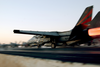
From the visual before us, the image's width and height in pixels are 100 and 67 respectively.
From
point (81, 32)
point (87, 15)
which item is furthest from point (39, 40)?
point (87, 15)

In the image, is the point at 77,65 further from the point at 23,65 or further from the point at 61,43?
the point at 61,43

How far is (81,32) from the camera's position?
22.6 m

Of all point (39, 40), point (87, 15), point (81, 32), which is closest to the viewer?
point (81, 32)

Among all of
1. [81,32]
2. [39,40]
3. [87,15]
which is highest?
[87,15]

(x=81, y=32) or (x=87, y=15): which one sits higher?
(x=87, y=15)

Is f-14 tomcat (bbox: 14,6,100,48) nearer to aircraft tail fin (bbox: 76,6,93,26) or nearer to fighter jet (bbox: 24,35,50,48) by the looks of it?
aircraft tail fin (bbox: 76,6,93,26)

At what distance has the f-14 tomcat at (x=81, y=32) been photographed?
1819 cm

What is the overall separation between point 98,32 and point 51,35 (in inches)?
611

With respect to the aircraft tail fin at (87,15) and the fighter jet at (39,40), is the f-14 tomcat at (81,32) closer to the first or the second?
the aircraft tail fin at (87,15)

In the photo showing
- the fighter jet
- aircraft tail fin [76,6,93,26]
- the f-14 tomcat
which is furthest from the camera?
the fighter jet

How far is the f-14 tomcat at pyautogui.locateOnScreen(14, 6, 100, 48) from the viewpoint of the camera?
18188 millimetres

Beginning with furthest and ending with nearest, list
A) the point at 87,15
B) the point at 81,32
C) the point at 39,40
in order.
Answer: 1. the point at 39,40
2. the point at 87,15
3. the point at 81,32

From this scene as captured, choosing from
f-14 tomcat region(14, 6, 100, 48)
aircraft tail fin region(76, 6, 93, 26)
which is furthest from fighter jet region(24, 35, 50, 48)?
aircraft tail fin region(76, 6, 93, 26)

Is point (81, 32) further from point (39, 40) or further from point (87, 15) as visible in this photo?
point (39, 40)
